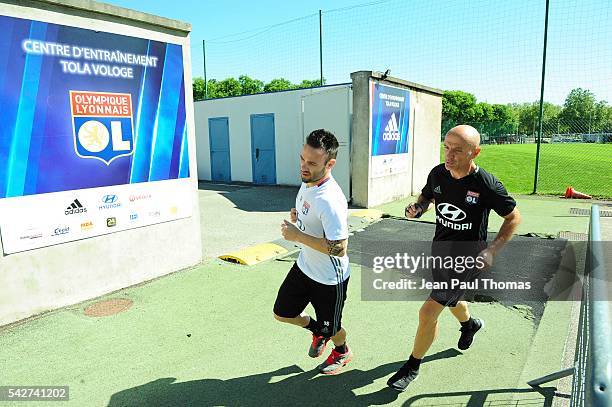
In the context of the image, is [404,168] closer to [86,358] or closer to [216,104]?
[216,104]

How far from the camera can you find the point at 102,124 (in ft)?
16.1

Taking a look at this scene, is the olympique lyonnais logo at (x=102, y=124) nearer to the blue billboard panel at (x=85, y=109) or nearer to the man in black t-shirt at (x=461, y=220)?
the blue billboard panel at (x=85, y=109)

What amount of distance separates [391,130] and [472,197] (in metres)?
9.10

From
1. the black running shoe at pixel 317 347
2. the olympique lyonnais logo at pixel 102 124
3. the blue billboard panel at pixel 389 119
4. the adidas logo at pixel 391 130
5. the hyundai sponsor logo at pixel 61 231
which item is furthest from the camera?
the adidas logo at pixel 391 130

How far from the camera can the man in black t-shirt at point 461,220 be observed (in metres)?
3.10

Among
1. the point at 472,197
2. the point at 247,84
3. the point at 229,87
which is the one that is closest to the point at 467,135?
the point at 472,197

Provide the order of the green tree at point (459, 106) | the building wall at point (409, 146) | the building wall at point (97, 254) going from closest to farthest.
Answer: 1. the building wall at point (97, 254)
2. the building wall at point (409, 146)
3. the green tree at point (459, 106)

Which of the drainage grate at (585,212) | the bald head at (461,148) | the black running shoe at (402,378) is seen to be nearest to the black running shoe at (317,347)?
the black running shoe at (402,378)

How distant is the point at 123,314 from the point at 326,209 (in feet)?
9.56

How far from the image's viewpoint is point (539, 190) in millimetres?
14586

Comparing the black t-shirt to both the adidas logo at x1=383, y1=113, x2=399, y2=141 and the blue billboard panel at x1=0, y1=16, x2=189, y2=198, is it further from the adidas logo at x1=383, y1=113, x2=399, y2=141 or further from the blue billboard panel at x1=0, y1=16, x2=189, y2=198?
the adidas logo at x1=383, y1=113, x2=399, y2=141

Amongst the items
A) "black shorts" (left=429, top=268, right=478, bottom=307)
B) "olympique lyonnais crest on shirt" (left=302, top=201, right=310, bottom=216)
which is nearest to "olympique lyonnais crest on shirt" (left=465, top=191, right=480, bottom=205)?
"black shorts" (left=429, top=268, right=478, bottom=307)

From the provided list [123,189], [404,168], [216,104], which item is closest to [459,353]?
[123,189]

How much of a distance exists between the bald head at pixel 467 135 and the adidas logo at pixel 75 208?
3.96m
